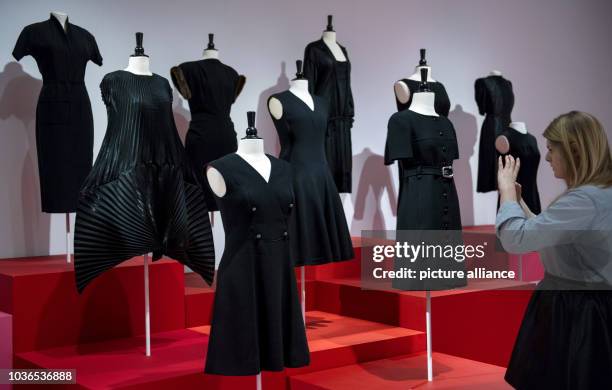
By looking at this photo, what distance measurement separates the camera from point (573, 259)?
272 cm

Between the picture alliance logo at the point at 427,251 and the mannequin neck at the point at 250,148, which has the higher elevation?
the mannequin neck at the point at 250,148

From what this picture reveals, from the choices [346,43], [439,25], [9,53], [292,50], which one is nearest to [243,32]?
[292,50]

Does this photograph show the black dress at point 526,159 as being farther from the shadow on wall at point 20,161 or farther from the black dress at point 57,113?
the shadow on wall at point 20,161

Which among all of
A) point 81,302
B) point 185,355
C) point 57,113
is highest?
point 57,113

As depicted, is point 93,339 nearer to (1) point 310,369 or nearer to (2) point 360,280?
(1) point 310,369

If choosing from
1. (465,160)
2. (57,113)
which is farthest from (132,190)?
(465,160)

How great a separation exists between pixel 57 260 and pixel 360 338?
1994mm

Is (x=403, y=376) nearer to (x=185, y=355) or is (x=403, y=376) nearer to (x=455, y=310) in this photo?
(x=455, y=310)

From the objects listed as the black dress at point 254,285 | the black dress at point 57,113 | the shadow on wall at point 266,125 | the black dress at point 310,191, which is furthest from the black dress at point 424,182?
the shadow on wall at point 266,125

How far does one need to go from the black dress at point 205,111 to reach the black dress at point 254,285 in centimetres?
174

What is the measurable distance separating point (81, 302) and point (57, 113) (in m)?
1.20

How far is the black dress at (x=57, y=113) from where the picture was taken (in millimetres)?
4887

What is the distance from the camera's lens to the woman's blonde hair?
8.73 feet

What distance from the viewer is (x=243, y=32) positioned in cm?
644
